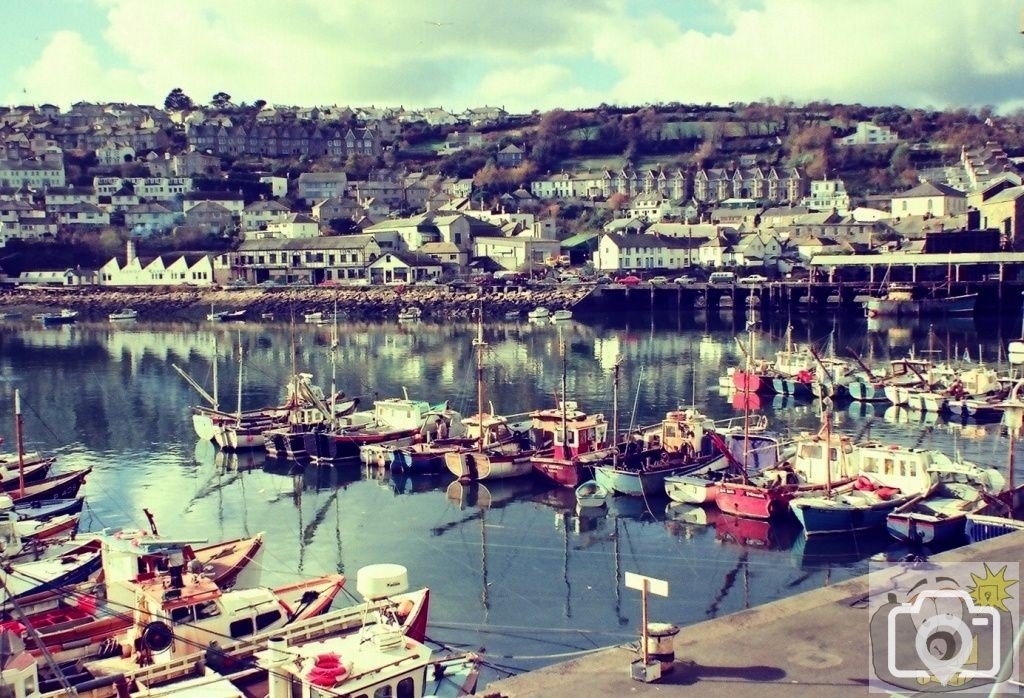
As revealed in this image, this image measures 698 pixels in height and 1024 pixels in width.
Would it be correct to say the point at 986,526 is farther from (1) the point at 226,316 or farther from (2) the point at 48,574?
(1) the point at 226,316

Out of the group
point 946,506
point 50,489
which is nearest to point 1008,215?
point 946,506

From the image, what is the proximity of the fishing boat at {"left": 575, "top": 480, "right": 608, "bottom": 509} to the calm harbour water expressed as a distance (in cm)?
36

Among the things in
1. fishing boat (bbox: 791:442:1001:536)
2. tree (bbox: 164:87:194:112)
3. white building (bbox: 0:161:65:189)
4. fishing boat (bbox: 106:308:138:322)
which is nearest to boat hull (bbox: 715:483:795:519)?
fishing boat (bbox: 791:442:1001:536)

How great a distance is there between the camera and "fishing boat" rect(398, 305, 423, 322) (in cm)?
7569

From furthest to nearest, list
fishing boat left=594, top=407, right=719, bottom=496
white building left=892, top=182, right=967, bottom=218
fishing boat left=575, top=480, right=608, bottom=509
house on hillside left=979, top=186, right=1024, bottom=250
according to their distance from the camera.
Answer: white building left=892, top=182, right=967, bottom=218
house on hillside left=979, top=186, right=1024, bottom=250
fishing boat left=594, top=407, right=719, bottom=496
fishing boat left=575, top=480, right=608, bottom=509

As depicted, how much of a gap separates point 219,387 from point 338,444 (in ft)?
51.2

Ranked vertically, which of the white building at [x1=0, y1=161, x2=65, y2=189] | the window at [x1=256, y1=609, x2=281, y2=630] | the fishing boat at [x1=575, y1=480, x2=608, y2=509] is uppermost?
the white building at [x1=0, y1=161, x2=65, y2=189]

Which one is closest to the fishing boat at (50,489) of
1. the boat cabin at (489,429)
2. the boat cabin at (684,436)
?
the boat cabin at (489,429)

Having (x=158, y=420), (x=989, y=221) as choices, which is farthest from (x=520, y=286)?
(x=158, y=420)

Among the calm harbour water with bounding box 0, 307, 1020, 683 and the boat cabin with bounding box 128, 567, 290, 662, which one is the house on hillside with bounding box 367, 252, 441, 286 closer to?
the calm harbour water with bounding box 0, 307, 1020, 683

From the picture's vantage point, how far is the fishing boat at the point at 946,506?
64.6 feet

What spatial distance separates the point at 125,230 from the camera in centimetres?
10688

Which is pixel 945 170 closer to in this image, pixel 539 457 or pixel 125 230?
pixel 125 230

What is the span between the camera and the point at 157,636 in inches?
502
